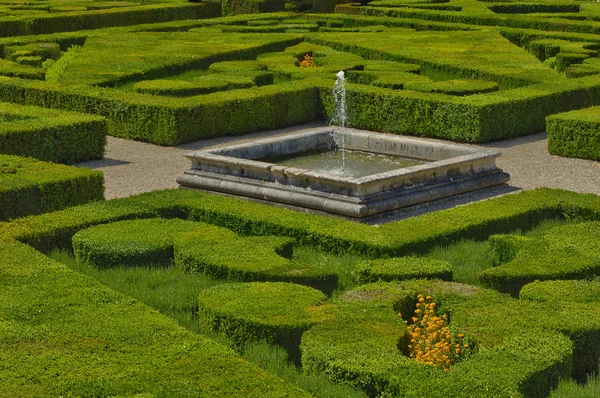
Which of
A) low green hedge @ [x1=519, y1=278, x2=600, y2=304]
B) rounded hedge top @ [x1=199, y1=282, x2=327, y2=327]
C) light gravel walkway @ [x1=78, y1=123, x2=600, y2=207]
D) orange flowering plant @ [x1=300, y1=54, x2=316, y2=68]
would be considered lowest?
light gravel walkway @ [x1=78, y1=123, x2=600, y2=207]

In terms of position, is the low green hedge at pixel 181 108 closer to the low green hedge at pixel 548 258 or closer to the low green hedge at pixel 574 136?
the low green hedge at pixel 574 136

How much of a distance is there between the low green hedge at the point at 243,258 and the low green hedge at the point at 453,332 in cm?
80

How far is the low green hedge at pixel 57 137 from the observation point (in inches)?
709

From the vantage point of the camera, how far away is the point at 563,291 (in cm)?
1096

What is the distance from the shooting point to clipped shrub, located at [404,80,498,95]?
2209 centimetres

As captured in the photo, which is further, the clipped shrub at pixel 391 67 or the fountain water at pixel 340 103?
the clipped shrub at pixel 391 67

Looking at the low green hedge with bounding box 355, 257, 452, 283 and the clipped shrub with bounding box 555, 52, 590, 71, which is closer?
the low green hedge with bounding box 355, 257, 452, 283

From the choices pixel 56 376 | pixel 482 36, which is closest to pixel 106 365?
pixel 56 376

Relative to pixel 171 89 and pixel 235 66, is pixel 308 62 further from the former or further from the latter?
pixel 171 89

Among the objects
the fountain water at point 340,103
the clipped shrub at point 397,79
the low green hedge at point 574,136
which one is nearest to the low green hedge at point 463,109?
the fountain water at point 340,103

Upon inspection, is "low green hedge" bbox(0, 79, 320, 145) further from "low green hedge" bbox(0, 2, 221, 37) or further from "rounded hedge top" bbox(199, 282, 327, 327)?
"low green hedge" bbox(0, 2, 221, 37)

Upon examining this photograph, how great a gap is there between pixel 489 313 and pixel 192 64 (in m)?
17.4

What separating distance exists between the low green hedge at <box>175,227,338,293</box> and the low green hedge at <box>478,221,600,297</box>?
69.3 inches

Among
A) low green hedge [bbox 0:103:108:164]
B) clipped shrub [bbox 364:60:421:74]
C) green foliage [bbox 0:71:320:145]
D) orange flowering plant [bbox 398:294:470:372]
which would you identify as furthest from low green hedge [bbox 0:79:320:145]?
orange flowering plant [bbox 398:294:470:372]
